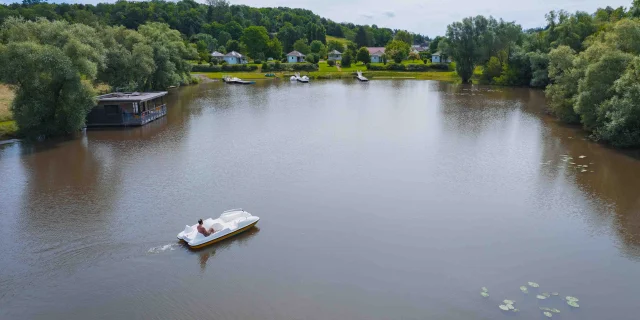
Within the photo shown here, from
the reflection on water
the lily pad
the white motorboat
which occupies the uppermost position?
the white motorboat

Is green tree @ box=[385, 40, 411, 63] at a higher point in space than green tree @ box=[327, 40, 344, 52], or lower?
lower

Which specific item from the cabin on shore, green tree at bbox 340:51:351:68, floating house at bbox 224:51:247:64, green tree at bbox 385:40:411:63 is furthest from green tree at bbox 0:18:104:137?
green tree at bbox 385:40:411:63

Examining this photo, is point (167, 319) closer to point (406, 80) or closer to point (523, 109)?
point (523, 109)

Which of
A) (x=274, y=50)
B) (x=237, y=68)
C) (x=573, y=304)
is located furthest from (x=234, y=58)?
(x=573, y=304)

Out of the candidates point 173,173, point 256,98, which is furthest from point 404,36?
point 173,173

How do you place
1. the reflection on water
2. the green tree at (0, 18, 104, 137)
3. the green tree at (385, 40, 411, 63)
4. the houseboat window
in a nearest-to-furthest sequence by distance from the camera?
the reflection on water < the green tree at (0, 18, 104, 137) < the houseboat window < the green tree at (385, 40, 411, 63)

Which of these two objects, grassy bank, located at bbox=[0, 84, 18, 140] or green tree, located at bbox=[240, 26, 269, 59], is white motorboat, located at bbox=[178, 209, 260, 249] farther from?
green tree, located at bbox=[240, 26, 269, 59]

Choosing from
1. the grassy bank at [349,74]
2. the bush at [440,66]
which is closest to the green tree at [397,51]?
the bush at [440,66]
